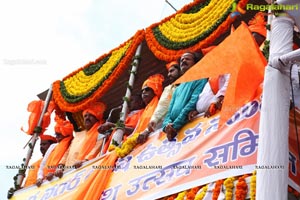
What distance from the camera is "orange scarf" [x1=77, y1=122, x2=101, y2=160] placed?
764cm

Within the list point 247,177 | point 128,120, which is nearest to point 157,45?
point 128,120

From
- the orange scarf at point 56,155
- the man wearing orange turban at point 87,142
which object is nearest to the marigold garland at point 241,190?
the man wearing orange turban at point 87,142

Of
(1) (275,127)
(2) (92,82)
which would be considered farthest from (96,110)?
(1) (275,127)

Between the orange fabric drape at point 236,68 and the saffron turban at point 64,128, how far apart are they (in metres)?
4.28

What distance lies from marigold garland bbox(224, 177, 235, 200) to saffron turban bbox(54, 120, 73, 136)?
4500 millimetres

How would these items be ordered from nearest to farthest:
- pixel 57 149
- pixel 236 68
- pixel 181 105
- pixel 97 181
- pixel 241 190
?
pixel 241 190
pixel 236 68
pixel 181 105
pixel 97 181
pixel 57 149

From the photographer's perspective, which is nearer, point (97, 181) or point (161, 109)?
point (97, 181)

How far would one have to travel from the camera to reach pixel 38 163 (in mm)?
8812

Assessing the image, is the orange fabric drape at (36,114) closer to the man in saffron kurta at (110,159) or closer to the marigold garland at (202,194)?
the man in saffron kurta at (110,159)

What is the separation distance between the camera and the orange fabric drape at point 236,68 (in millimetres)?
4598

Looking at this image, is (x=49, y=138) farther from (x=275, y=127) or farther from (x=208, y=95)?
(x=275, y=127)

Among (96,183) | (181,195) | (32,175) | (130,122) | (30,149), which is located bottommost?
(181,195)

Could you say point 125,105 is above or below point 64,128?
below

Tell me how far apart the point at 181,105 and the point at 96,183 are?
127 cm
